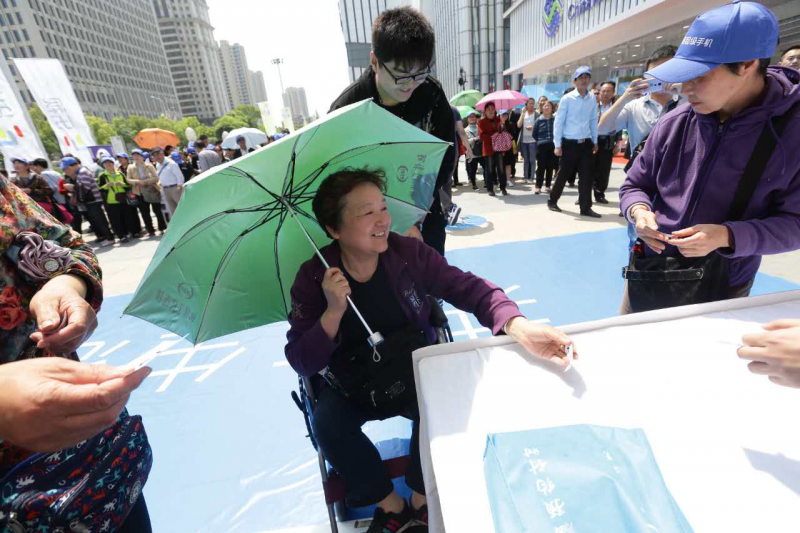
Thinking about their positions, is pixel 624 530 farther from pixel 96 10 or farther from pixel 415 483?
pixel 96 10

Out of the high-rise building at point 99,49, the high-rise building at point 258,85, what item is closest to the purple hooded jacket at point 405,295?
the high-rise building at point 99,49

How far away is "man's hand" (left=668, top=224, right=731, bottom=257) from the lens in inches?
50.9

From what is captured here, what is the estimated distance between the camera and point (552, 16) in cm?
2197

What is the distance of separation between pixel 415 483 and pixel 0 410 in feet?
4.47

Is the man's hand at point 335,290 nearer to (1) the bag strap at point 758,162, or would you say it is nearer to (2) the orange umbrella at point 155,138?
(1) the bag strap at point 758,162

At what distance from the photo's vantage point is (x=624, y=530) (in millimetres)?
662

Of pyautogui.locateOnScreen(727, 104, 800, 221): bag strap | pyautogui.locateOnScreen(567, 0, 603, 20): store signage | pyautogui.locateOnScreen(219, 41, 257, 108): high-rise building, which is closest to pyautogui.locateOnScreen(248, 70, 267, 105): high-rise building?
pyautogui.locateOnScreen(219, 41, 257, 108): high-rise building

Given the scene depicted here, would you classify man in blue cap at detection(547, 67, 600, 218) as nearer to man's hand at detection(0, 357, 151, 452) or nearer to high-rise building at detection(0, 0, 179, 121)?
man's hand at detection(0, 357, 151, 452)

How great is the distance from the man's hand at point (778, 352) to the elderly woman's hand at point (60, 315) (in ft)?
4.93

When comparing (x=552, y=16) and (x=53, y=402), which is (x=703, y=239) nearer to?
(x=53, y=402)

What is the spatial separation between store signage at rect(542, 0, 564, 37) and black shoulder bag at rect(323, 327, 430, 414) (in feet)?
84.3

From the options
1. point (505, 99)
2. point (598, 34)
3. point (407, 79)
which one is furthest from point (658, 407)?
point (598, 34)

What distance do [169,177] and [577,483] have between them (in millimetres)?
8603

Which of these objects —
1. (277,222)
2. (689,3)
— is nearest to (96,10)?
(689,3)
